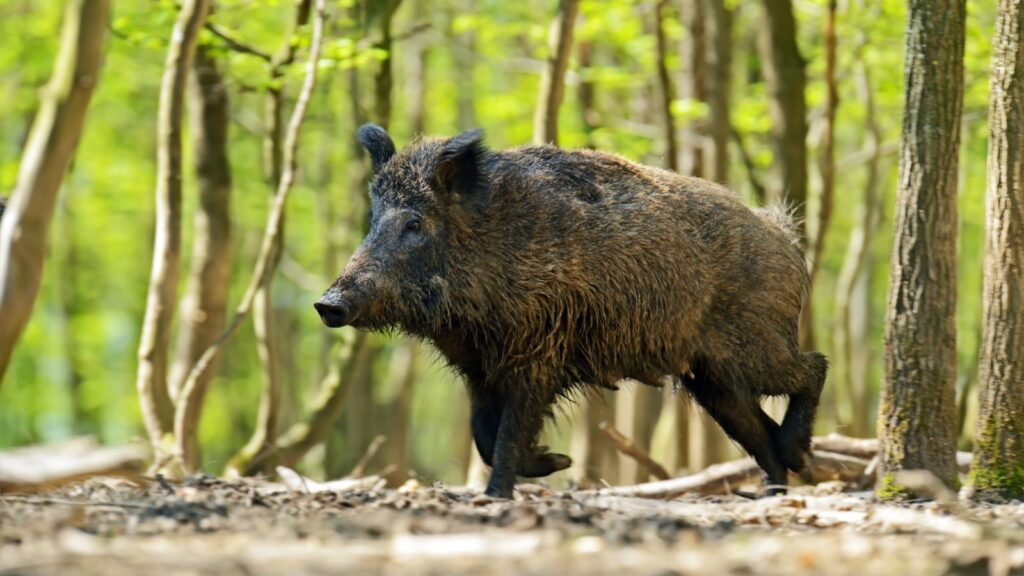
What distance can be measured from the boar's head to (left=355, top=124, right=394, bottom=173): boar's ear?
0.13 m

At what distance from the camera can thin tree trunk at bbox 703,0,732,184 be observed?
1341 centimetres

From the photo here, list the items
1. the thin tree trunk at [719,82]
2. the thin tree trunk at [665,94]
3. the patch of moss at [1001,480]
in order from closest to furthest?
the patch of moss at [1001,480]
the thin tree trunk at [665,94]
the thin tree trunk at [719,82]

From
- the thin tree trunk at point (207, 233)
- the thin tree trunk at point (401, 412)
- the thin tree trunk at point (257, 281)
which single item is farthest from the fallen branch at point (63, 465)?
the thin tree trunk at point (401, 412)

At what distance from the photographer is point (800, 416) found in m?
9.12

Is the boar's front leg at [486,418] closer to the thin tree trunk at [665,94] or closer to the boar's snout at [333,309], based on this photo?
the boar's snout at [333,309]

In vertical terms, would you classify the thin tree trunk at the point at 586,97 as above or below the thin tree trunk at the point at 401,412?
above

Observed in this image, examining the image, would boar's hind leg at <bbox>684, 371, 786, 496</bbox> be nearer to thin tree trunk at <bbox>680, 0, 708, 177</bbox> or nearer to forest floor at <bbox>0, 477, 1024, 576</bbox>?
forest floor at <bbox>0, 477, 1024, 576</bbox>

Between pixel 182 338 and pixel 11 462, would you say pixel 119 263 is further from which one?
pixel 11 462

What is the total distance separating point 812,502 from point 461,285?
251cm

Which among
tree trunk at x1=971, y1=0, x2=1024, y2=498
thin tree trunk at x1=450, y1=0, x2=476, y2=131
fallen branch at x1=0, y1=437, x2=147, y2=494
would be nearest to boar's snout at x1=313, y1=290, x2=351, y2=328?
fallen branch at x1=0, y1=437, x2=147, y2=494

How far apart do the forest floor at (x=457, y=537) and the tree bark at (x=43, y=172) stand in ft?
3.18

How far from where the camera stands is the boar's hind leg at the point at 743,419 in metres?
8.95

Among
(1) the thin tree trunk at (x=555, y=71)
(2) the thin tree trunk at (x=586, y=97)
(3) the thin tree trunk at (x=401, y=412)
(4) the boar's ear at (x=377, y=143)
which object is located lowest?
(3) the thin tree trunk at (x=401, y=412)

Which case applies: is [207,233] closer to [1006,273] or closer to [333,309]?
[333,309]
